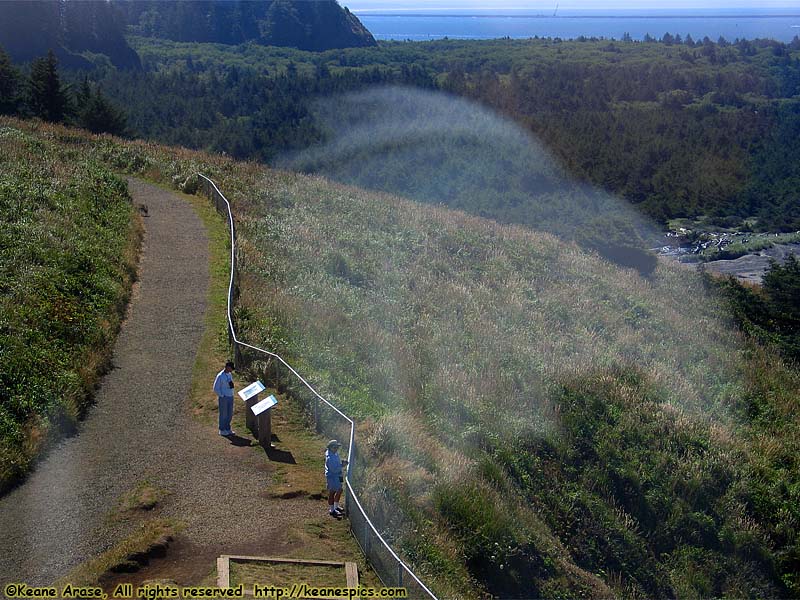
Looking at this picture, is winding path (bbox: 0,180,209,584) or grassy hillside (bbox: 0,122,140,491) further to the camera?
grassy hillside (bbox: 0,122,140,491)

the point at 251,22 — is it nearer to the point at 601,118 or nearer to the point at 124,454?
the point at 601,118

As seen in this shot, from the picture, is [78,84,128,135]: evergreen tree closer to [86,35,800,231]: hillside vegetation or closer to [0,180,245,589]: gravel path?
[86,35,800,231]: hillside vegetation

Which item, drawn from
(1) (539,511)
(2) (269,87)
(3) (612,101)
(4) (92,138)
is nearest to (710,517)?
(1) (539,511)

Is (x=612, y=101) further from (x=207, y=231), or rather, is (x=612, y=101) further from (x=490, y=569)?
(x=490, y=569)

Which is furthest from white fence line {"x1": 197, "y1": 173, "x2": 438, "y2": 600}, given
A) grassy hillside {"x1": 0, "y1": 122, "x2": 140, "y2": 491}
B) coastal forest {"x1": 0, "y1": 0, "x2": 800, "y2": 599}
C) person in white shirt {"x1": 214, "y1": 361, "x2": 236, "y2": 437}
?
grassy hillside {"x1": 0, "y1": 122, "x2": 140, "y2": 491}

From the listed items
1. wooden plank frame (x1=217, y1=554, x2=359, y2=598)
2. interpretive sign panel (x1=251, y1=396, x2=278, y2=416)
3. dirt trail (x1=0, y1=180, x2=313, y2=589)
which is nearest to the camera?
wooden plank frame (x1=217, y1=554, x2=359, y2=598)

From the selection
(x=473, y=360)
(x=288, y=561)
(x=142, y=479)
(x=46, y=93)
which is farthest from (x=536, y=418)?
(x=46, y=93)
